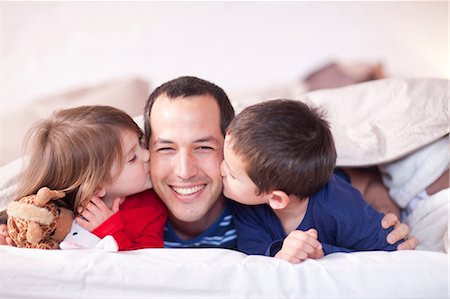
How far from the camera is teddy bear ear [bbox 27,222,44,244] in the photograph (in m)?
1.12

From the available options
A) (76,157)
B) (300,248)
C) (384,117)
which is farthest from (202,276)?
(384,117)

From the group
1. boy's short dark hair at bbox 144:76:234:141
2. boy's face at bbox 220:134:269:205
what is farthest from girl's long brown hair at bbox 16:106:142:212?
boy's face at bbox 220:134:269:205

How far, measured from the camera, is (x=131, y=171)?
1.28 meters

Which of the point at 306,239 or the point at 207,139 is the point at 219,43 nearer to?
the point at 207,139

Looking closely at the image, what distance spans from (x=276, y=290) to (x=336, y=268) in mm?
121

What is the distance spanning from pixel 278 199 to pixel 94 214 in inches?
16.3

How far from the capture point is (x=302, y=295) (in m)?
1.03

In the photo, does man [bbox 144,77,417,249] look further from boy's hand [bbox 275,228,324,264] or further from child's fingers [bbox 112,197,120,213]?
boy's hand [bbox 275,228,324,264]

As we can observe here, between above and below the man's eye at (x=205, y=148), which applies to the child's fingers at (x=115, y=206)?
below

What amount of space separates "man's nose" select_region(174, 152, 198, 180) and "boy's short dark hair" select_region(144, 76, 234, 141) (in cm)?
11

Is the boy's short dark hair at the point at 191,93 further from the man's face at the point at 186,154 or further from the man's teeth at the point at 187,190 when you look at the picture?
the man's teeth at the point at 187,190

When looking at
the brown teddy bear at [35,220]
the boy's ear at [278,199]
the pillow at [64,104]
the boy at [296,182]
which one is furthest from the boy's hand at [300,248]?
the pillow at [64,104]

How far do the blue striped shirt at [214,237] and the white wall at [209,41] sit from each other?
3.92 feet

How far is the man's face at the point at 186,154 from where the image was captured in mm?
1264
